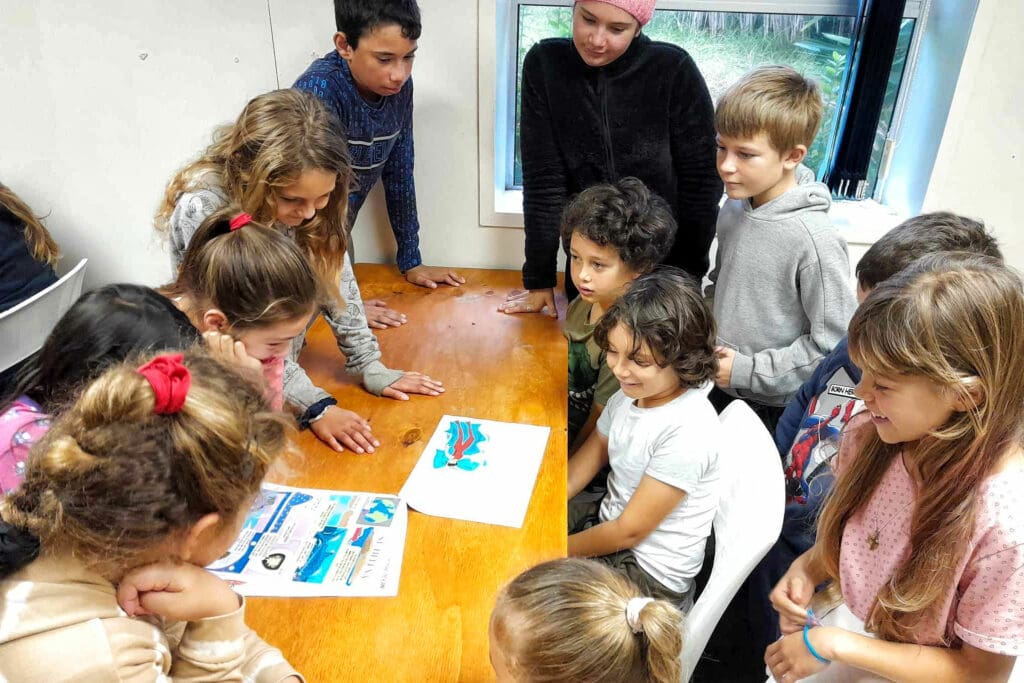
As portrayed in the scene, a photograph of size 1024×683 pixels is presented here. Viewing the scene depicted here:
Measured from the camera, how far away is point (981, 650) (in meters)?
0.83

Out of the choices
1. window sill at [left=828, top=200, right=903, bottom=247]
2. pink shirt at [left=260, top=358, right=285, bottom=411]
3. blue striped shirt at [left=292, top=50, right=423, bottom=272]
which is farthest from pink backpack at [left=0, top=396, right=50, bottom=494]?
window sill at [left=828, top=200, right=903, bottom=247]

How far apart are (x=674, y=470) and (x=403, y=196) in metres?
1.18

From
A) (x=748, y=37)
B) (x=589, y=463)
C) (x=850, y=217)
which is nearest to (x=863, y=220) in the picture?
(x=850, y=217)

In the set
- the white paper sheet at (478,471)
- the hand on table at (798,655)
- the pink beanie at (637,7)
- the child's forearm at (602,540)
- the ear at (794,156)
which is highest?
the pink beanie at (637,7)

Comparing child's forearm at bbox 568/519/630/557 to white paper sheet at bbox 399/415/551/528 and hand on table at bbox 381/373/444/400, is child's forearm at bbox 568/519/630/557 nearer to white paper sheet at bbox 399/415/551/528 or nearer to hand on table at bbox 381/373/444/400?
white paper sheet at bbox 399/415/551/528

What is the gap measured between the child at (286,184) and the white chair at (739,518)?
64 cm

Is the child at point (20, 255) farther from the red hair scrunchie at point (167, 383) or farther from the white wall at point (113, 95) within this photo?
the red hair scrunchie at point (167, 383)

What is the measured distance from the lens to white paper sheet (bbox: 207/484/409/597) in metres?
0.98

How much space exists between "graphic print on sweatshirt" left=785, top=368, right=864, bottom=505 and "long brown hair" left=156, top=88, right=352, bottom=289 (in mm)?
1055

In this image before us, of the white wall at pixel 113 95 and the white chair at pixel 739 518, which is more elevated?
the white wall at pixel 113 95

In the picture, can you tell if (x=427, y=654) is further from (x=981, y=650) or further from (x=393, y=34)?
(x=393, y=34)

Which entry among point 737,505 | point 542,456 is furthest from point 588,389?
point 737,505

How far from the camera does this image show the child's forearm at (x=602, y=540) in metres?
1.29

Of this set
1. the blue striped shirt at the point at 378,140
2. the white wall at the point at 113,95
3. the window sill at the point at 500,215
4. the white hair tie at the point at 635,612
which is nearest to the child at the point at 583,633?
the white hair tie at the point at 635,612
